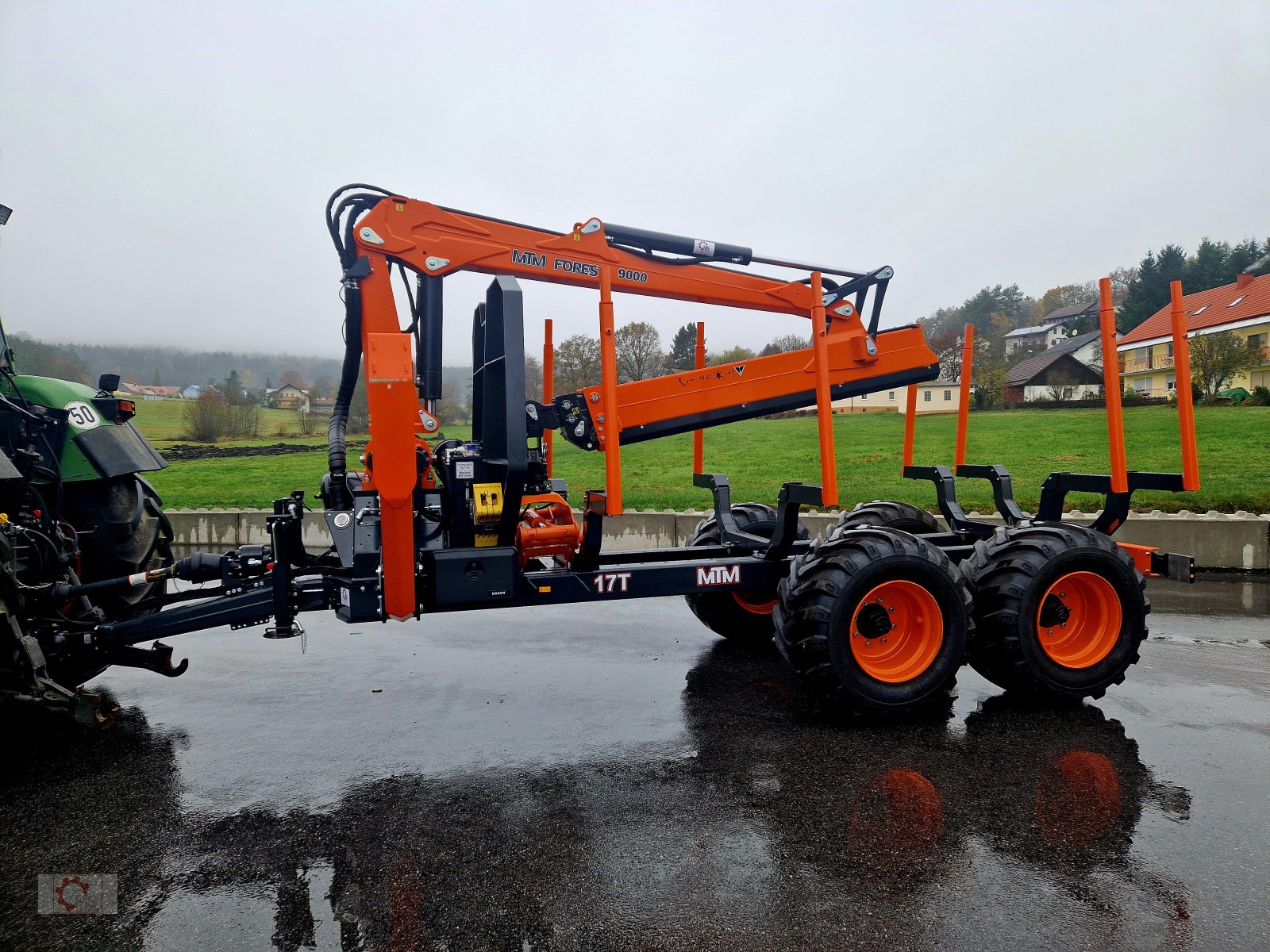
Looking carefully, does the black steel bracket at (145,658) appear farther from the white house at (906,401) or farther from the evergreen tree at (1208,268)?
the evergreen tree at (1208,268)

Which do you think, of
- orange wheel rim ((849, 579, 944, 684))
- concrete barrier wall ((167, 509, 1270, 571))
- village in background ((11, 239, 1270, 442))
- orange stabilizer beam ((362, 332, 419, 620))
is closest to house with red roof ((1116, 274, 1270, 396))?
village in background ((11, 239, 1270, 442))

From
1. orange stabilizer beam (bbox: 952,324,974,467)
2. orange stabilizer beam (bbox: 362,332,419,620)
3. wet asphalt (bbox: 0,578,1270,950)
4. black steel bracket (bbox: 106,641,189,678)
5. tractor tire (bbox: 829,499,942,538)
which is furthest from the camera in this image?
tractor tire (bbox: 829,499,942,538)

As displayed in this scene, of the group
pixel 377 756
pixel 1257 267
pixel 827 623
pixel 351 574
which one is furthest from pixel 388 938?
pixel 1257 267

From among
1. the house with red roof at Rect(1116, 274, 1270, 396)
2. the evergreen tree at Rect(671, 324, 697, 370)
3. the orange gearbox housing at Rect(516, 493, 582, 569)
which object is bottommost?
the orange gearbox housing at Rect(516, 493, 582, 569)

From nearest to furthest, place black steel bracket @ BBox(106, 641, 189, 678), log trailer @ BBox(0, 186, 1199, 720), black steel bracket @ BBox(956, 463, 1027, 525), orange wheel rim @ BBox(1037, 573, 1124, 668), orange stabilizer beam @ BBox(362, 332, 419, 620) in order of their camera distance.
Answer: orange stabilizer beam @ BBox(362, 332, 419, 620)
log trailer @ BBox(0, 186, 1199, 720)
black steel bracket @ BBox(106, 641, 189, 678)
orange wheel rim @ BBox(1037, 573, 1124, 668)
black steel bracket @ BBox(956, 463, 1027, 525)

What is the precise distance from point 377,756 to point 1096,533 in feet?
14.7

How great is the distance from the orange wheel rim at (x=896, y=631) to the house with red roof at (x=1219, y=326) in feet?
96.9

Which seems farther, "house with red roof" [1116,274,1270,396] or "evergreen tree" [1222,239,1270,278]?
"evergreen tree" [1222,239,1270,278]

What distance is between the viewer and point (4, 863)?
129 inches

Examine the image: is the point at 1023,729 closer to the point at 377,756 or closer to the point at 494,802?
the point at 494,802

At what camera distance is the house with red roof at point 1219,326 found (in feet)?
106

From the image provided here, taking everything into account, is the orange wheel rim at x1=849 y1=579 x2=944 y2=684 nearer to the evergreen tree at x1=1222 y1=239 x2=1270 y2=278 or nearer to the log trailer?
the log trailer

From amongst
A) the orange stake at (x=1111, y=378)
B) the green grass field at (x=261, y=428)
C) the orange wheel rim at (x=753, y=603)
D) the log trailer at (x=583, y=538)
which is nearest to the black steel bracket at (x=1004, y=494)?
the log trailer at (x=583, y=538)

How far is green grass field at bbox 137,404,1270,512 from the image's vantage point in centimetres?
1222
